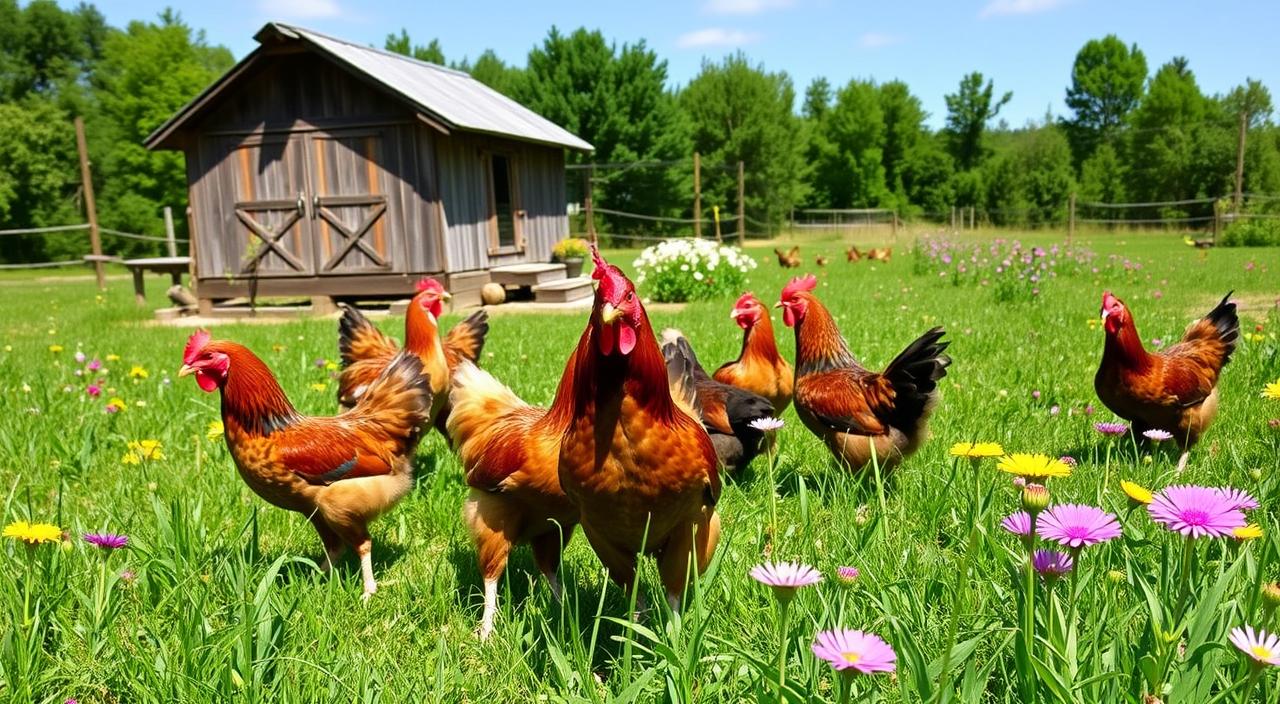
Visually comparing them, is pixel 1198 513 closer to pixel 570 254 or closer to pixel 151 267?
pixel 570 254

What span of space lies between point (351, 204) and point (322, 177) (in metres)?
0.72

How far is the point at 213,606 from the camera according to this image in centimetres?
257

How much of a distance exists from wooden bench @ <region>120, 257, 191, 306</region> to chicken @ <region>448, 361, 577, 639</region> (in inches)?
534

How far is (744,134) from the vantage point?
2020 inches

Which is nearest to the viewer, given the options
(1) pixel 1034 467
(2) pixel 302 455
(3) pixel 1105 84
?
(1) pixel 1034 467

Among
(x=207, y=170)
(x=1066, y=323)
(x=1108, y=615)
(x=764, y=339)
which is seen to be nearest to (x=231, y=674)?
(x=1108, y=615)

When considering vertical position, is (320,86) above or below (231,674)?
above

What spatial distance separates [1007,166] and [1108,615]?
63.2 meters

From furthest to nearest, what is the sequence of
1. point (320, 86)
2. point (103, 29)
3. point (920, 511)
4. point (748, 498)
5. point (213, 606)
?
point (103, 29)
point (320, 86)
point (748, 498)
point (920, 511)
point (213, 606)

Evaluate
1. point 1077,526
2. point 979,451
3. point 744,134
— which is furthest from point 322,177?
point 744,134

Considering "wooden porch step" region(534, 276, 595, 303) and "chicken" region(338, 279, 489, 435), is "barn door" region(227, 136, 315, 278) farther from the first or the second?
"chicken" region(338, 279, 489, 435)

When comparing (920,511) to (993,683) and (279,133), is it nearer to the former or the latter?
(993,683)

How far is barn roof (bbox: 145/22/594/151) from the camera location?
12.8 meters

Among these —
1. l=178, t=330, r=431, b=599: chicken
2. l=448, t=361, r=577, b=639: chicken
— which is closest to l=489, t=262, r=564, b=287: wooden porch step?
l=178, t=330, r=431, b=599: chicken
